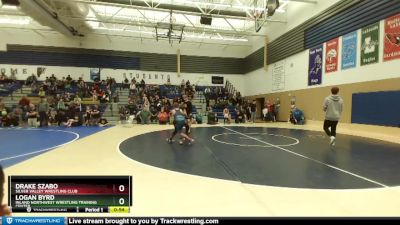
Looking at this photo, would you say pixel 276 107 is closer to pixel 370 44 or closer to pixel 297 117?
pixel 297 117

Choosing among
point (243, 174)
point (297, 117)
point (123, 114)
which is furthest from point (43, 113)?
point (297, 117)

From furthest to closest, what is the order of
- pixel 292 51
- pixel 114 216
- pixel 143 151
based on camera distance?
pixel 292 51, pixel 143 151, pixel 114 216

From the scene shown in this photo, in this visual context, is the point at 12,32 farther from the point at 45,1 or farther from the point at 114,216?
the point at 114,216

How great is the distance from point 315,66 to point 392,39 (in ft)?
14.4

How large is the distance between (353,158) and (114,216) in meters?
5.10

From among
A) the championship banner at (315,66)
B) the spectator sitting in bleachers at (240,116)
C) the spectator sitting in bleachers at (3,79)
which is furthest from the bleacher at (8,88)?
the championship banner at (315,66)

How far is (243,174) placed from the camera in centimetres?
409

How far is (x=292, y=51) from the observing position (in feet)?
52.3

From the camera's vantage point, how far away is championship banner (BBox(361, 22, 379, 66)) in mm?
10156

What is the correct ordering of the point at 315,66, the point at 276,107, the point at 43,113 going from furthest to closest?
the point at 276,107, the point at 315,66, the point at 43,113

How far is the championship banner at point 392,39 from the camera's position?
30.5ft

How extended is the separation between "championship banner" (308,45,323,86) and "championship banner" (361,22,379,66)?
258cm

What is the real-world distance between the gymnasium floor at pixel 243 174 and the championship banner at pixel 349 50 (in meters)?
5.71

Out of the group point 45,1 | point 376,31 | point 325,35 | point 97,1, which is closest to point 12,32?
point 45,1
